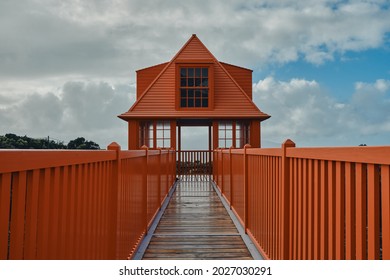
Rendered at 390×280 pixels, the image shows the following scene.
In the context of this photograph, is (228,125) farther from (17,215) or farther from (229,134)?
(17,215)

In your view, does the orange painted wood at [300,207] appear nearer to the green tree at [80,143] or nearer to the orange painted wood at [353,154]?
the orange painted wood at [353,154]

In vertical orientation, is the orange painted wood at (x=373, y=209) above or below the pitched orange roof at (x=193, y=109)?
below

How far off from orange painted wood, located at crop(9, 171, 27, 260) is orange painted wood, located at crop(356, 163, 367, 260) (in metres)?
1.74

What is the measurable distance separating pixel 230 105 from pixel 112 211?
13.6 m

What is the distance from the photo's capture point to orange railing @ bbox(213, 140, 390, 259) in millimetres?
1665

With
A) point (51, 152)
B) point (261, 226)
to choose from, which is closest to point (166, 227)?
point (261, 226)

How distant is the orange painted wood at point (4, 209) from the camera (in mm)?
1404

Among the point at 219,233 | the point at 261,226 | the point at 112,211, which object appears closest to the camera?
the point at 112,211

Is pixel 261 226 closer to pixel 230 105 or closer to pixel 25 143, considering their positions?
pixel 230 105

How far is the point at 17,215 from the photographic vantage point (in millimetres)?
1531

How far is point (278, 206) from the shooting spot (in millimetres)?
3381

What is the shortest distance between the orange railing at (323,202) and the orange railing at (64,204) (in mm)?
1647

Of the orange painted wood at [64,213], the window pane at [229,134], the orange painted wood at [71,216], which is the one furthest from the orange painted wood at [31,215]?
the window pane at [229,134]

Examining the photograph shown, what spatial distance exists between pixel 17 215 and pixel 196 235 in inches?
154
